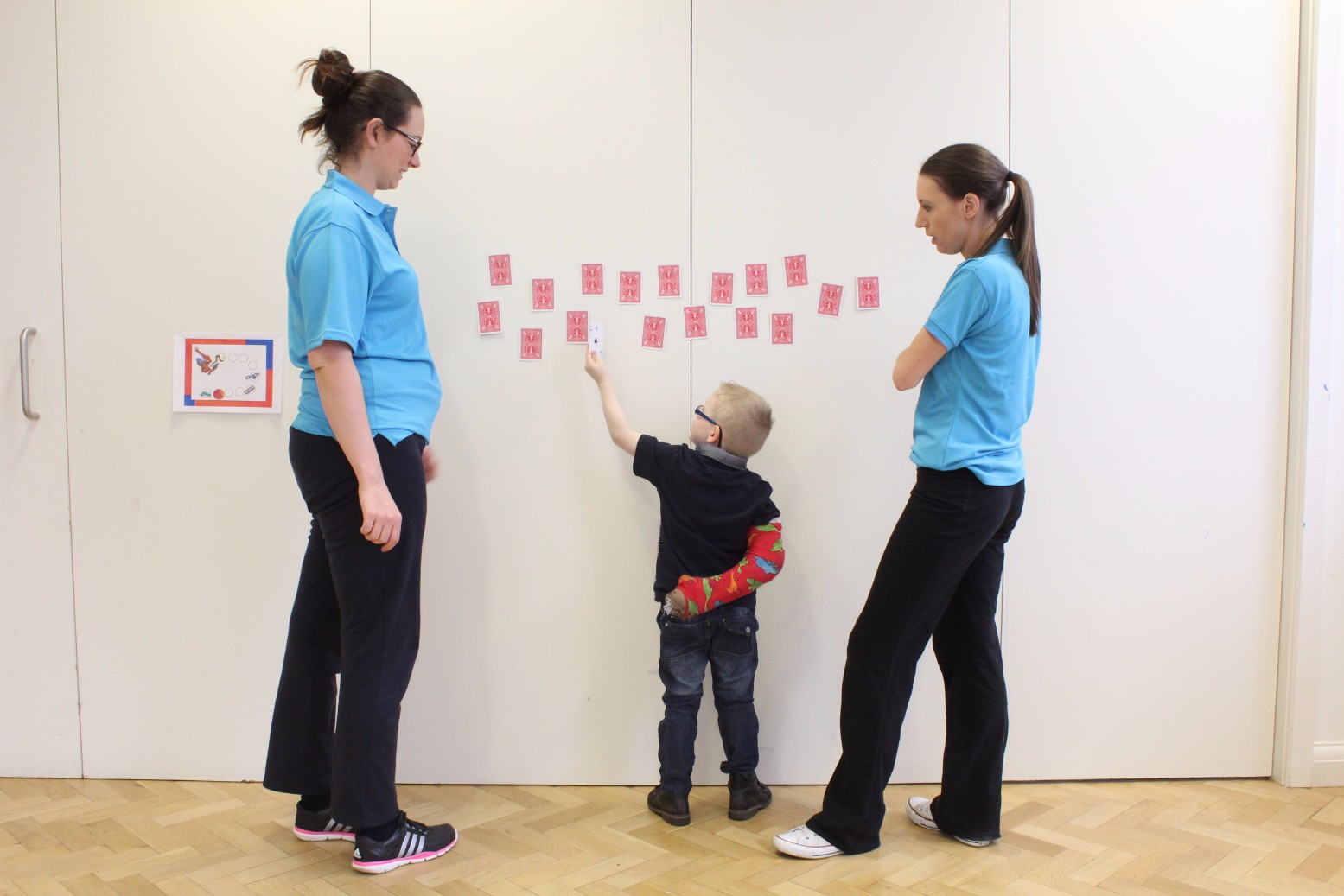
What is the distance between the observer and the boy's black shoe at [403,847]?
5.60 ft

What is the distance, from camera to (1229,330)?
2180mm

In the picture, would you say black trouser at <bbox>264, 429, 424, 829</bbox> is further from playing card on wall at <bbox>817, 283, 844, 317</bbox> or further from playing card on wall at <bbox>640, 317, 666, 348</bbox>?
playing card on wall at <bbox>817, 283, 844, 317</bbox>

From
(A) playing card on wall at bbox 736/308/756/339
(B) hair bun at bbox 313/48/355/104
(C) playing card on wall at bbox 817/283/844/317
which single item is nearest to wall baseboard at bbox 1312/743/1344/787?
(C) playing card on wall at bbox 817/283/844/317

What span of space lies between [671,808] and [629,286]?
1165 millimetres

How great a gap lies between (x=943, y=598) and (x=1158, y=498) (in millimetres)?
808

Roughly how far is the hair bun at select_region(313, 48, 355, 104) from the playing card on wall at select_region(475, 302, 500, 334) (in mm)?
582

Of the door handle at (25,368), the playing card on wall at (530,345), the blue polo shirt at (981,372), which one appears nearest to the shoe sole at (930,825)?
the blue polo shirt at (981,372)


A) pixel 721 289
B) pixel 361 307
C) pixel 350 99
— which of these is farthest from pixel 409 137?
pixel 721 289

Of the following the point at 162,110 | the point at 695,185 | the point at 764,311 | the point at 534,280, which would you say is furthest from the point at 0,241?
the point at 764,311

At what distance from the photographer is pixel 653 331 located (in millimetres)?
2129

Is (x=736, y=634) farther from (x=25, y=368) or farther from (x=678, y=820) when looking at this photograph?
(x=25, y=368)

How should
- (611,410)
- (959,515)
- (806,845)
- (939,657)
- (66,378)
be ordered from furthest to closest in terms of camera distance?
(66,378) → (611,410) → (939,657) → (806,845) → (959,515)

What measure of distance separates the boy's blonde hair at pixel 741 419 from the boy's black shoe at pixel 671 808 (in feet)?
2.48

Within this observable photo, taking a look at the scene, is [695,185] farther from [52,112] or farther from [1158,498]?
[52,112]
